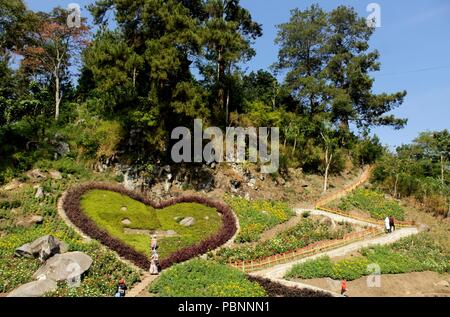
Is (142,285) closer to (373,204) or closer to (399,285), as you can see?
(399,285)

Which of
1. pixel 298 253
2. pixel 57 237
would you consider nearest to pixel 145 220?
pixel 57 237

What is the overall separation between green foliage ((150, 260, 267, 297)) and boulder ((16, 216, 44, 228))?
9212 mm

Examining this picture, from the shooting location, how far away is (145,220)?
27.0 metres

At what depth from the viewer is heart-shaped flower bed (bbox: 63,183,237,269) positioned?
23125mm

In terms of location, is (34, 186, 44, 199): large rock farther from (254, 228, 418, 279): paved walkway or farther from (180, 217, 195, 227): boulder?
(254, 228, 418, 279): paved walkway

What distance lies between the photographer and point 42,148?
3231 centimetres

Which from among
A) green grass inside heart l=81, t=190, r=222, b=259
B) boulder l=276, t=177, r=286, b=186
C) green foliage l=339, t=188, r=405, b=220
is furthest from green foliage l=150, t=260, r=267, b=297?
green foliage l=339, t=188, r=405, b=220

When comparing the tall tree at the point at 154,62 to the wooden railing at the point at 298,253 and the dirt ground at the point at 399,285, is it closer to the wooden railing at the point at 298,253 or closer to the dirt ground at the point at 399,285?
the wooden railing at the point at 298,253

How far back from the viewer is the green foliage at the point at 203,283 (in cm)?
1744

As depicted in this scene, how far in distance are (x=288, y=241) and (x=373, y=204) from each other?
41.6 ft

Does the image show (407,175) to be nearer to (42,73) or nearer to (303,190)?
(303,190)

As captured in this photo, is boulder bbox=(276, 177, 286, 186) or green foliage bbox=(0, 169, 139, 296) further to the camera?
boulder bbox=(276, 177, 286, 186)

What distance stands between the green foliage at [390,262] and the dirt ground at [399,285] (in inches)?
14.7
